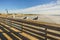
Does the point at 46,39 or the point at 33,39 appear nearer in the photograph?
the point at 46,39

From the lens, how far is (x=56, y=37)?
895 centimetres

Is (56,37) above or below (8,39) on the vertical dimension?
above

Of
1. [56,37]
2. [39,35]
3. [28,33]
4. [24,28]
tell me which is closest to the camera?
[56,37]

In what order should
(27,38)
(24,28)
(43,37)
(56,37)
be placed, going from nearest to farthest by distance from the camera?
(56,37)
(43,37)
(27,38)
(24,28)

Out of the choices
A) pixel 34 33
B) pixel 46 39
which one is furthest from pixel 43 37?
pixel 34 33

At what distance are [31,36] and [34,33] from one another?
43 centimetres

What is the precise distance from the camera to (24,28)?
14.0 metres

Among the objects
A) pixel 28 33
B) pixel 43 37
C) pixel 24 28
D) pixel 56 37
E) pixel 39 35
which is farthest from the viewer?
pixel 24 28

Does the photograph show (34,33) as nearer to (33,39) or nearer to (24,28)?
(33,39)

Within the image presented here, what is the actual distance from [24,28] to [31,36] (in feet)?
5.83

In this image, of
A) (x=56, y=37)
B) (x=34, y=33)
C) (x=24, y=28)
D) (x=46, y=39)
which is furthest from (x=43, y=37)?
(x=24, y=28)

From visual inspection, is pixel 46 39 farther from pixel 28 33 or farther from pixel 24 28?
pixel 24 28

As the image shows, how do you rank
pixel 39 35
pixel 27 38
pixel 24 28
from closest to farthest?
pixel 39 35 → pixel 27 38 → pixel 24 28

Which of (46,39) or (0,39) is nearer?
(46,39)
